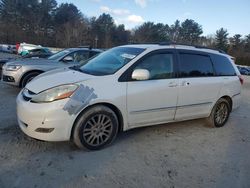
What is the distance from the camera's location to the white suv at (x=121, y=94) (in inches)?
157

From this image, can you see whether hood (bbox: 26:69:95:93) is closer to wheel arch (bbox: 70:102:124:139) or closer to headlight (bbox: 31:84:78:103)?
headlight (bbox: 31:84:78:103)

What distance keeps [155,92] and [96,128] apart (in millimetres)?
1173

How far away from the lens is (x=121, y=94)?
434cm

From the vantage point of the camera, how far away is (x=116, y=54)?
5.15 meters

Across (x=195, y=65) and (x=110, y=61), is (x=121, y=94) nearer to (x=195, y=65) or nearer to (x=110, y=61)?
(x=110, y=61)

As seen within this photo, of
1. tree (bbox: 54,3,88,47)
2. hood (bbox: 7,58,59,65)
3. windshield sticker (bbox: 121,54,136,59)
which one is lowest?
hood (bbox: 7,58,59,65)

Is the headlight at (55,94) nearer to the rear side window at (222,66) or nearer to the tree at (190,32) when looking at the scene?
the rear side window at (222,66)

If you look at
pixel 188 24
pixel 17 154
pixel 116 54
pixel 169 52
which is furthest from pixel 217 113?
pixel 188 24

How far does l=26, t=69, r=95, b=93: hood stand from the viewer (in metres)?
4.18

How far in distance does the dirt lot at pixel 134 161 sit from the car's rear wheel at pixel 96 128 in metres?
0.14

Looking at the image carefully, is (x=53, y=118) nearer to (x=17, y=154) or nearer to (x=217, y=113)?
(x=17, y=154)

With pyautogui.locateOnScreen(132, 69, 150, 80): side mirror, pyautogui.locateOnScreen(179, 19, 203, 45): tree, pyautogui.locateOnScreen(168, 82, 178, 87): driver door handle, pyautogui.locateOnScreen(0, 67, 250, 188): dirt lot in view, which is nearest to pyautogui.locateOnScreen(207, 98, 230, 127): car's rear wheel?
pyautogui.locateOnScreen(0, 67, 250, 188): dirt lot

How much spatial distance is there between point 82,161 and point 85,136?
409mm

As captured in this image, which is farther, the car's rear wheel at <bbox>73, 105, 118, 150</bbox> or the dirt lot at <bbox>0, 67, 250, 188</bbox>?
the car's rear wheel at <bbox>73, 105, 118, 150</bbox>
